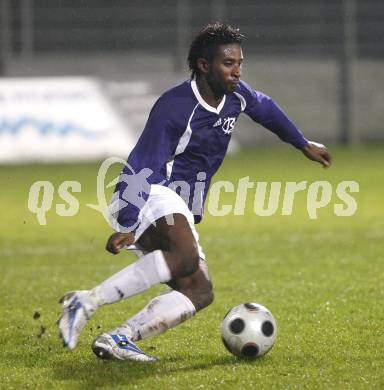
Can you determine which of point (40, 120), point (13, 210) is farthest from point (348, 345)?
point (40, 120)

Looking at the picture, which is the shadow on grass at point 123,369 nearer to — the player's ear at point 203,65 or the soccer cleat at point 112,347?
the soccer cleat at point 112,347

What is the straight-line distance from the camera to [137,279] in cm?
497

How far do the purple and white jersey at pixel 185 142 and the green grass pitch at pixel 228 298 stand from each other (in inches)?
32.4

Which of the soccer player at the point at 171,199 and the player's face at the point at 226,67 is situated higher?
the player's face at the point at 226,67

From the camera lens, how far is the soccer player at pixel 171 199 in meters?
4.96

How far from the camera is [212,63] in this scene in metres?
5.35

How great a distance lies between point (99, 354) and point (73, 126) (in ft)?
41.4

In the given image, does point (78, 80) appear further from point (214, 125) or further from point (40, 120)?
point (214, 125)

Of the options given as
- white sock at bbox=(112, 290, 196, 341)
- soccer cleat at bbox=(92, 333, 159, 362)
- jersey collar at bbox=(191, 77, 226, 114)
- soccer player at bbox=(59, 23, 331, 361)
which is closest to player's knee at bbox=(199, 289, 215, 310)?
soccer player at bbox=(59, 23, 331, 361)

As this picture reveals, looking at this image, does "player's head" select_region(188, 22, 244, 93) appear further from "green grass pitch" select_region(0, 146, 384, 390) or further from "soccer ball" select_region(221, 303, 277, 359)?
"green grass pitch" select_region(0, 146, 384, 390)

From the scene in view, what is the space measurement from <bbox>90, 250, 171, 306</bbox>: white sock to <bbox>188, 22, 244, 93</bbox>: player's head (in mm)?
1018

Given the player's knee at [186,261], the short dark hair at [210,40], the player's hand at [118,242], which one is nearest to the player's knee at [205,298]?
the player's knee at [186,261]

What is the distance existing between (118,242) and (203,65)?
3.84 ft

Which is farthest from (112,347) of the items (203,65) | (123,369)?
(203,65)
